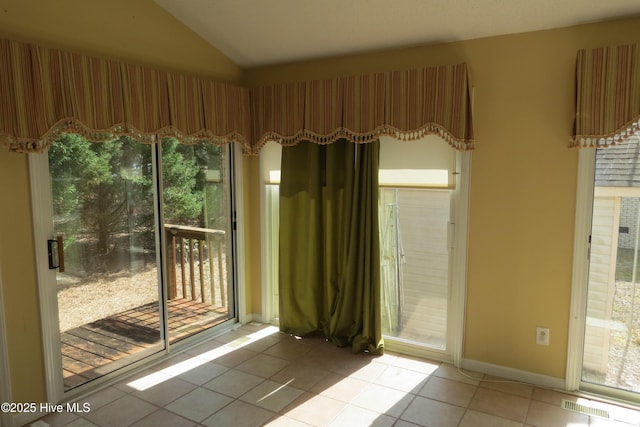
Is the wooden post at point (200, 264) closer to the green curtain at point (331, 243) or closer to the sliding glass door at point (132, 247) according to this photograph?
the sliding glass door at point (132, 247)

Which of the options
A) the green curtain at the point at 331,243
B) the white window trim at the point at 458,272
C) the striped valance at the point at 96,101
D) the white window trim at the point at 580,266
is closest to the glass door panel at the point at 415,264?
the white window trim at the point at 458,272

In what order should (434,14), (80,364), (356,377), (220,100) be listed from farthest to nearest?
(220,100), (356,377), (80,364), (434,14)

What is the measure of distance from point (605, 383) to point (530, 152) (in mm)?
1568

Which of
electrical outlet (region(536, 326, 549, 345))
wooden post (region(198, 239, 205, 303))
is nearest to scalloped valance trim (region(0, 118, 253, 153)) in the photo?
wooden post (region(198, 239, 205, 303))

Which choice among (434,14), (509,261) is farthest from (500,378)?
(434,14)

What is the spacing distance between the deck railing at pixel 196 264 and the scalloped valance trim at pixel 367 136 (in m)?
0.87

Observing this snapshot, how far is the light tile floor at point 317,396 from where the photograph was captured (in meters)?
2.55

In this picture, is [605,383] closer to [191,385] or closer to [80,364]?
[191,385]

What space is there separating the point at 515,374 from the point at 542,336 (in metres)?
0.34

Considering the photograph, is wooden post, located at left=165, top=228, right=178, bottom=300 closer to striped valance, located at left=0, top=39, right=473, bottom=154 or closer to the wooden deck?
the wooden deck

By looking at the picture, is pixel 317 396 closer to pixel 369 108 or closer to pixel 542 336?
pixel 542 336

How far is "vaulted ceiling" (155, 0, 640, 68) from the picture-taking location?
8.27 feet

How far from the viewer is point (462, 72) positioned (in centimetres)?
285

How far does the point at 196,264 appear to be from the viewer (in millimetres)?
3721
